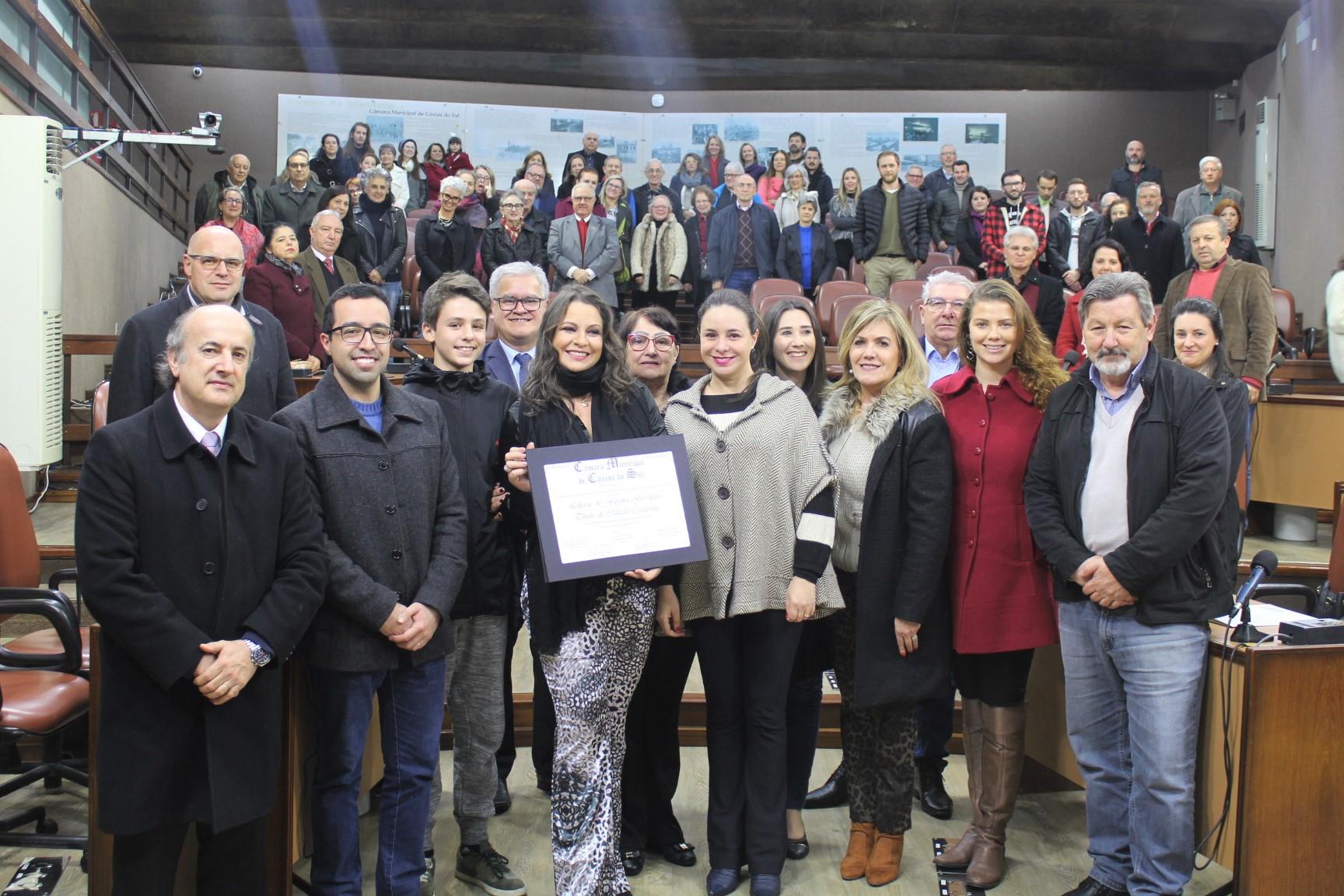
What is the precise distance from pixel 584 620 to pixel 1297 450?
4228 millimetres

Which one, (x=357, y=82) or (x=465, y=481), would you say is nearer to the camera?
(x=465, y=481)

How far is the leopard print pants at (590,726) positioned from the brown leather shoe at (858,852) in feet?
2.13

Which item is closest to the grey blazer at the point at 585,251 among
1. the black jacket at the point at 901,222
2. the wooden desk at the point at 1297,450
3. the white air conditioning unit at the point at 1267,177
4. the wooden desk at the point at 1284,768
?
the black jacket at the point at 901,222

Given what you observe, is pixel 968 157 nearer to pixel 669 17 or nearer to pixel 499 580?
pixel 669 17

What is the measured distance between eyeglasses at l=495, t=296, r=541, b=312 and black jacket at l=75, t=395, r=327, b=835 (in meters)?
1.01

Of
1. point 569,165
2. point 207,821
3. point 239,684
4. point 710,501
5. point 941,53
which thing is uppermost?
point 941,53

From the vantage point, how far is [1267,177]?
1104 cm

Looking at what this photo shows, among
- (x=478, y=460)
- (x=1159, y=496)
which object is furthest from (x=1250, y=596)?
(x=478, y=460)

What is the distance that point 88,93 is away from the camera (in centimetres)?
826

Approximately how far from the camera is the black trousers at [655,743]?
2.73 meters

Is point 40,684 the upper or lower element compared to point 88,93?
lower

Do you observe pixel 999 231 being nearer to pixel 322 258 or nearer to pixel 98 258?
pixel 322 258

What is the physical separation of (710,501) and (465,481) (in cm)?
56

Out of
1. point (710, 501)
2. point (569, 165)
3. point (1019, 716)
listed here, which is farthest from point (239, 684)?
point (569, 165)
